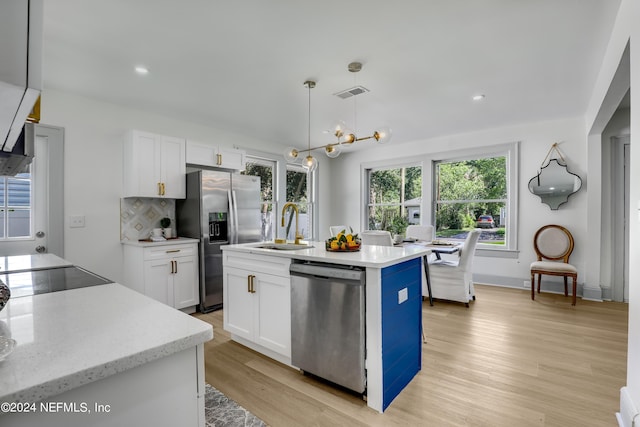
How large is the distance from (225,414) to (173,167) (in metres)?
2.99

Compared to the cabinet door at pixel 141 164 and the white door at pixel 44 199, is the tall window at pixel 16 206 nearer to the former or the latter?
the white door at pixel 44 199

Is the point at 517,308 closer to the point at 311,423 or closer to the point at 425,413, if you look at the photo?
the point at 425,413

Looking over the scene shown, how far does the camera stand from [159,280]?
3441 mm

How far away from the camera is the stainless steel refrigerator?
12.4 feet

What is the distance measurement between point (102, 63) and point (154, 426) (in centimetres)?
307

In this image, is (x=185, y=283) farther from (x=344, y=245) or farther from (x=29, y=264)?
(x=344, y=245)

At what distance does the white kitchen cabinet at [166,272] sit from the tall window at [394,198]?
380cm

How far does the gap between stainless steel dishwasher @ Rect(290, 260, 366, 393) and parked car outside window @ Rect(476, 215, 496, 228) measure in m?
4.02

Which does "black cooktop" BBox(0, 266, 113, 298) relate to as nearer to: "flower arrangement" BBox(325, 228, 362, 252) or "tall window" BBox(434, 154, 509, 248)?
"flower arrangement" BBox(325, 228, 362, 252)

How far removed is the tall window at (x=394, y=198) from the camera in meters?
5.78

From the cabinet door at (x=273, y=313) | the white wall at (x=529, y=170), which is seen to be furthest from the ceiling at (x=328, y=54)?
the cabinet door at (x=273, y=313)

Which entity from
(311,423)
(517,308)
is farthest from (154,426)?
(517,308)

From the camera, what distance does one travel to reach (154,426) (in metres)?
0.72

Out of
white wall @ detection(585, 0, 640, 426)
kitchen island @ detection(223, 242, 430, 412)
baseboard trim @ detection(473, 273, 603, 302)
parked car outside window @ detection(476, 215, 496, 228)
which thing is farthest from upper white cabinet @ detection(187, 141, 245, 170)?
baseboard trim @ detection(473, 273, 603, 302)
